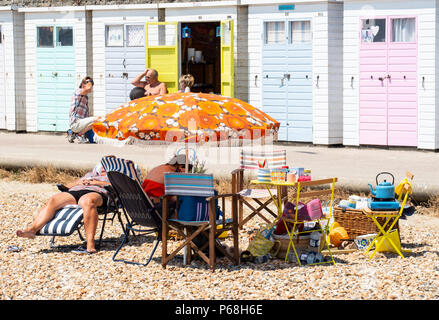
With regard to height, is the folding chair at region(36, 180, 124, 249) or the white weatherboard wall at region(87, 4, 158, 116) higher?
the white weatherboard wall at region(87, 4, 158, 116)

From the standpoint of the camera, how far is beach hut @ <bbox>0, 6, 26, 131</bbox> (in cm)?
1827

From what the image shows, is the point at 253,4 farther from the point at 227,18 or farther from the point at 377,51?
the point at 377,51

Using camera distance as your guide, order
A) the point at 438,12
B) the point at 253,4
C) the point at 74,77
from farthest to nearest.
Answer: the point at 74,77
the point at 253,4
the point at 438,12

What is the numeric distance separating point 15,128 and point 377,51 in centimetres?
785

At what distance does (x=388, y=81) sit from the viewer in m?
14.4

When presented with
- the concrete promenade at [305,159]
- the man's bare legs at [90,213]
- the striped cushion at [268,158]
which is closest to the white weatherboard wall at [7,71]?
the concrete promenade at [305,159]

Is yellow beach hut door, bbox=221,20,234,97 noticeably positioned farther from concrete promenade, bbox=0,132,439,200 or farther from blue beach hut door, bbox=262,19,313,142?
concrete promenade, bbox=0,132,439,200

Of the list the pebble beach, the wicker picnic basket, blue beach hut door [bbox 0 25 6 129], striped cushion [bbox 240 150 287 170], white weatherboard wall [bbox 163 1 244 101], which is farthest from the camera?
blue beach hut door [bbox 0 25 6 129]

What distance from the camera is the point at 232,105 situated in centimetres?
750

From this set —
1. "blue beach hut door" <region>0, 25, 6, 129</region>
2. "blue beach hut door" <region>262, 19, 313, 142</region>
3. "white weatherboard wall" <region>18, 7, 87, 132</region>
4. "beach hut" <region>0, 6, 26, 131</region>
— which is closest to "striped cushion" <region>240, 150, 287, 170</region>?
"blue beach hut door" <region>262, 19, 313, 142</region>

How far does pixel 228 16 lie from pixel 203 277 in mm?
9588

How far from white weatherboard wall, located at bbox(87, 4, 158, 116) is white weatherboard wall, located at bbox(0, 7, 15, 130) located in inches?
74.8

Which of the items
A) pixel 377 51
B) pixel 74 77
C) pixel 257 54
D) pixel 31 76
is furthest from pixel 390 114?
pixel 31 76

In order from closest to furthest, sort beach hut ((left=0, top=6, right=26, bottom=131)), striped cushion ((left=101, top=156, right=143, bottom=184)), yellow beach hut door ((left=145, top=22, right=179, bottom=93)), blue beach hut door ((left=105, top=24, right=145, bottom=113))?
striped cushion ((left=101, top=156, right=143, bottom=184)) → yellow beach hut door ((left=145, top=22, right=179, bottom=93)) → blue beach hut door ((left=105, top=24, right=145, bottom=113)) → beach hut ((left=0, top=6, right=26, bottom=131))
